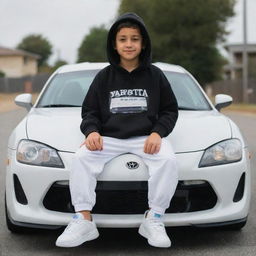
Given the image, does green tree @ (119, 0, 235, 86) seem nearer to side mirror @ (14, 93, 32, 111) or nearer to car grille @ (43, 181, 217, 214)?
side mirror @ (14, 93, 32, 111)

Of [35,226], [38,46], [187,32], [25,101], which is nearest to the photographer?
[35,226]

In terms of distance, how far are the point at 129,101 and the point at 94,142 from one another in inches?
17.3

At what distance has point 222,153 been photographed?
410 cm

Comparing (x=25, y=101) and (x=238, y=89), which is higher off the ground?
(x=25, y=101)

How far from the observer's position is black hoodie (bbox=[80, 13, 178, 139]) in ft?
13.7

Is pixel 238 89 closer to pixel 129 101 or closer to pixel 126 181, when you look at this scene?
pixel 129 101

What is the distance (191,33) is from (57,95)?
4342 centimetres

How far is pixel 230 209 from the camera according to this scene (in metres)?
4.08

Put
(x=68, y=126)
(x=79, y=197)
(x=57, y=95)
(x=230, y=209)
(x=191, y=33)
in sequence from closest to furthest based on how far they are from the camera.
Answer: (x=79, y=197), (x=230, y=209), (x=68, y=126), (x=57, y=95), (x=191, y=33)

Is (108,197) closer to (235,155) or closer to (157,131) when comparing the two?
(157,131)

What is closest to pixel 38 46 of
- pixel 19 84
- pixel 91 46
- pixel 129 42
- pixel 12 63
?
pixel 91 46

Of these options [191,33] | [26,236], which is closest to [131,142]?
[26,236]

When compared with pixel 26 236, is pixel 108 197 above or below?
above

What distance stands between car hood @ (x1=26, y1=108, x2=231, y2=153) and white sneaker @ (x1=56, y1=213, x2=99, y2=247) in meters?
0.49
